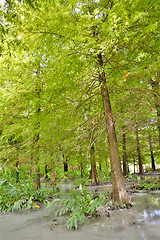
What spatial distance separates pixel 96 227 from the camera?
3.77 meters

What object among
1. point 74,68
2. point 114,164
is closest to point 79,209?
point 114,164

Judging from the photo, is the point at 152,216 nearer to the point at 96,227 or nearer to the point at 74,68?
the point at 96,227

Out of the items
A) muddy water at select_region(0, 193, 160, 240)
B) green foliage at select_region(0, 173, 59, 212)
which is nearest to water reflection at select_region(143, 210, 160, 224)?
muddy water at select_region(0, 193, 160, 240)

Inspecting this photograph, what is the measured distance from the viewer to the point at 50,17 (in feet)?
15.6

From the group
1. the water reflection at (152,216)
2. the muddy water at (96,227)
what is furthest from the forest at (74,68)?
the water reflection at (152,216)

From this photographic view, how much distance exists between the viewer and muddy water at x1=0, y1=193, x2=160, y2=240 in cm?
333

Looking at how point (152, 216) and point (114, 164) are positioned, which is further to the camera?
point (114, 164)

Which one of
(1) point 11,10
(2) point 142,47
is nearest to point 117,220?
(2) point 142,47

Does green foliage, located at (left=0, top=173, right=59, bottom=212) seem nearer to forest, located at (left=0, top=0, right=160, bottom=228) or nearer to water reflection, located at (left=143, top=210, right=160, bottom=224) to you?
forest, located at (left=0, top=0, right=160, bottom=228)

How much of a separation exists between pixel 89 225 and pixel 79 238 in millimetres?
661

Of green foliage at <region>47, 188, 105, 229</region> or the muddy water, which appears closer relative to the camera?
the muddy water

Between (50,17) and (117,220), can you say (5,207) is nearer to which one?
(117,220)

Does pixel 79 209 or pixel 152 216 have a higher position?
pixel 79 209

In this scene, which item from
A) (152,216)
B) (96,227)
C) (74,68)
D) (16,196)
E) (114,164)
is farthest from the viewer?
(16,196)
